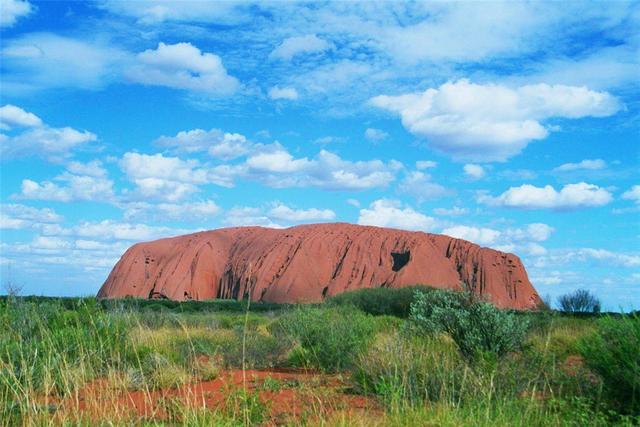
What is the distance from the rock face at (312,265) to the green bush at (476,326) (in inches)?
1495

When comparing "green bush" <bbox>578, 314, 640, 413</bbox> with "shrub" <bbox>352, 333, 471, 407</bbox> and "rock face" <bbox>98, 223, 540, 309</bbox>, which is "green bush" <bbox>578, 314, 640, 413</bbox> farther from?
"rock face" <bbox>98, 223, 540, 309</bbox>

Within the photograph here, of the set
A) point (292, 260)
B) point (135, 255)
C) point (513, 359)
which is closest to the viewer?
point (513, 359)

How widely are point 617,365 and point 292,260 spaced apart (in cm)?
4728

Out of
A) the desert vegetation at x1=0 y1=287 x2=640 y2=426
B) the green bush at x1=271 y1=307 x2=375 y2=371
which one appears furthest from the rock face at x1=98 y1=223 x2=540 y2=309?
the desert vegetation at x1=0 y1=287 x2=640 y2=426

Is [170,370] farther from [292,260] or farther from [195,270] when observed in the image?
[195,270]

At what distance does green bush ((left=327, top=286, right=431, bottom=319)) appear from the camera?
108 ft

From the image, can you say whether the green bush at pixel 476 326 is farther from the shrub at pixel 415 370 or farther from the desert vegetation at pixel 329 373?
the shrub at pixel 415 370

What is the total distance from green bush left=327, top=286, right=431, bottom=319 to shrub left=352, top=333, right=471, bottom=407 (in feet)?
73.3

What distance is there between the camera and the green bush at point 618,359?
7488 mm

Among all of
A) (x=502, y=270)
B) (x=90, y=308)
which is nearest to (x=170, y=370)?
(x=90, y=308)

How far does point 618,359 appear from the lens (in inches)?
308

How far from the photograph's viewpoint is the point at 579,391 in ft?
26.0

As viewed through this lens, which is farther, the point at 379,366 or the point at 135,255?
the point at 135,255

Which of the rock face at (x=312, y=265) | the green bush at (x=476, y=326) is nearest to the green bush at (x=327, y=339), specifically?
the green bush at (x=476, y=326)
